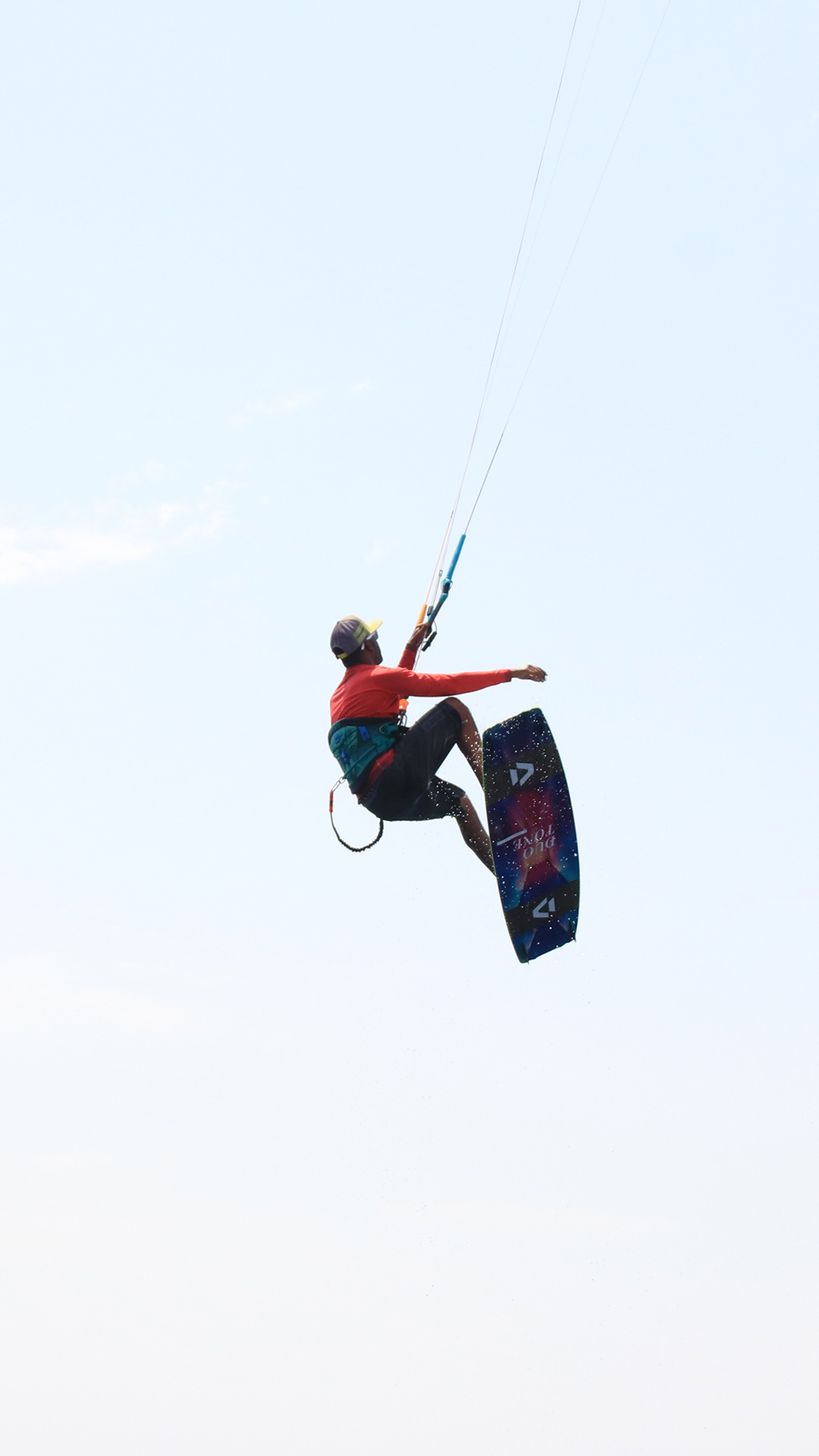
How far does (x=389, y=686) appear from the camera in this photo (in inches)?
291

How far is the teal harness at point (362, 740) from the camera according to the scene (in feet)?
24.7

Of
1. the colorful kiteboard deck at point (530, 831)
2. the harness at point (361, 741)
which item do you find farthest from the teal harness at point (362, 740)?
the colorful kiteboard deck at point (530, 831)

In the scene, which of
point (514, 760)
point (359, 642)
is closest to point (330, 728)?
point (359, 642)

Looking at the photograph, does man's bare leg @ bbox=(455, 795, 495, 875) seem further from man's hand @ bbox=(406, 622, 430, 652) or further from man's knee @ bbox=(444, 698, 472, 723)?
man's hand @ bbox=(406, 622, 430, 652)

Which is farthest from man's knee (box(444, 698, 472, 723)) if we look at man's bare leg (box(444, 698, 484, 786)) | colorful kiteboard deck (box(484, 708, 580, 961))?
colorful kiteboard deck (box(484, 708, 580, 961))

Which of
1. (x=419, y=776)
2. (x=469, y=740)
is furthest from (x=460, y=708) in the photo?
(x=419, y=776)

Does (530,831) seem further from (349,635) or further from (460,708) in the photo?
(349,635)

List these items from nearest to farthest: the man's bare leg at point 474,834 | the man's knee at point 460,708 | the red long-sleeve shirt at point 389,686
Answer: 1. the red long-sleeve shirt at point 389,686
2. the man's knee at point 460,708
3. the man's bare leg at point 474,834

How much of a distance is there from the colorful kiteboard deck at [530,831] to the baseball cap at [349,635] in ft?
3.72

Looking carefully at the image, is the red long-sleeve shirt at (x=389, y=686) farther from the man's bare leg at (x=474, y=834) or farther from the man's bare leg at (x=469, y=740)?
the man's bare leg at (x=474, y=834)

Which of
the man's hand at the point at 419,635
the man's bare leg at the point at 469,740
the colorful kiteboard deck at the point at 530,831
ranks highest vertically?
the man's hand at the point at 419,635

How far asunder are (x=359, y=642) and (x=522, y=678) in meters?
0.98

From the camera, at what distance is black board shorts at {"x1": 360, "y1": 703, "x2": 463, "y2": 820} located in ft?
24.8

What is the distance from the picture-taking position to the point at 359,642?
746 centimetres
